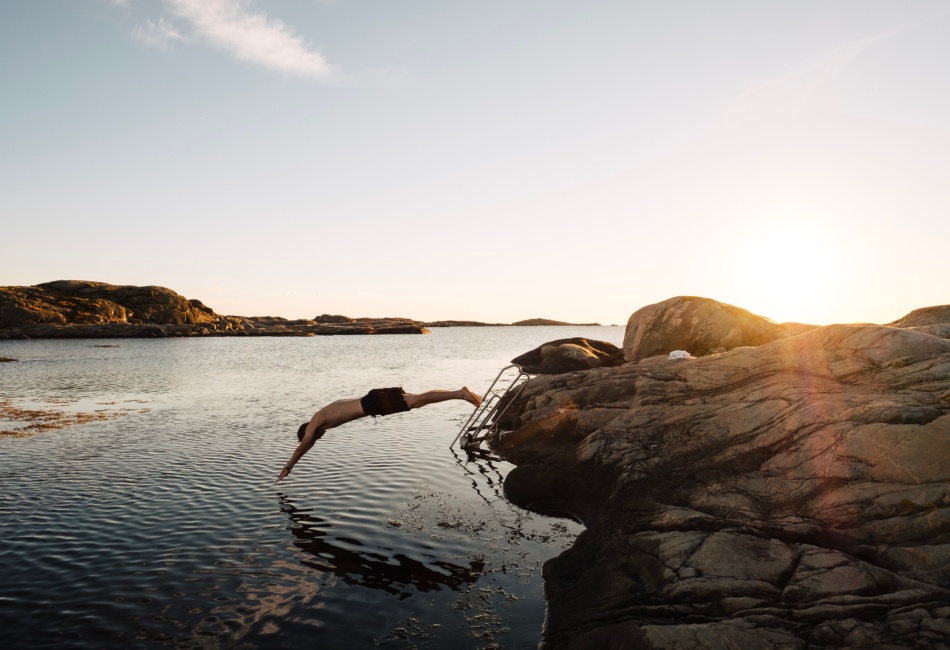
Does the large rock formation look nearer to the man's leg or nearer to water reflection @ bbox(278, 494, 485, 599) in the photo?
water reflection @ bbox(278, 494, 485, 599)

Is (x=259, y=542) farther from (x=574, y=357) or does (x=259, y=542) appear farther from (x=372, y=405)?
(x=574, y=357)

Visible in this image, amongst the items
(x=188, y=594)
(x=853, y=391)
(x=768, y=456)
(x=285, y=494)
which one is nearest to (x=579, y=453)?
(x=768, y=456)

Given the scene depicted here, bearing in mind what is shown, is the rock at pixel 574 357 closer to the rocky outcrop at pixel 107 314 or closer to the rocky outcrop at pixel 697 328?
the rocky outcrop at pixel 697 328

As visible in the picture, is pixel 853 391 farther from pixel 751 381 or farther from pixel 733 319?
pixel 733 319

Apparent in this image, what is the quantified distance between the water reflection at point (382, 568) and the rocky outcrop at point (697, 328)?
18.6 m

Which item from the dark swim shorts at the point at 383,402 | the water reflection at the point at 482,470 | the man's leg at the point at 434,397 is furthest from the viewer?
the water reflection at the point at 482,470

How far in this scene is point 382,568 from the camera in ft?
33.8

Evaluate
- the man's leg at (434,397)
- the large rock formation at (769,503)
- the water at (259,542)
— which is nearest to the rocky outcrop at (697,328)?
the large rock formation at (769,503)

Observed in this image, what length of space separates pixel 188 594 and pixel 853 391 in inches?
517

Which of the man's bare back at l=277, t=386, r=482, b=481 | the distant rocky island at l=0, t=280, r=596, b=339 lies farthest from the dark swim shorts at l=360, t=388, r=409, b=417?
the distant rocky island at l=0, t=280, r=596, b=339

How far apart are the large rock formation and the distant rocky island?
150 m

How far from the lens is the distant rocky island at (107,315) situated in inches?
5236

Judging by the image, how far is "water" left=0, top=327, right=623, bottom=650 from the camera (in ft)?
26.9

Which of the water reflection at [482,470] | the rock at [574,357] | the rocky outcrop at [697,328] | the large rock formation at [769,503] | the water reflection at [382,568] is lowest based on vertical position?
the water reflection at [482,470]
